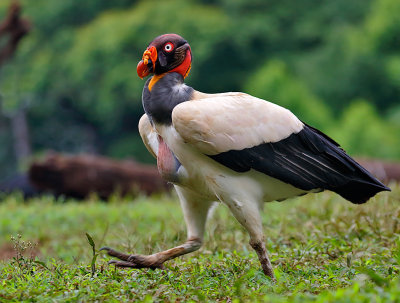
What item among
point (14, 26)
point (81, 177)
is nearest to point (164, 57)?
point (81, 177)

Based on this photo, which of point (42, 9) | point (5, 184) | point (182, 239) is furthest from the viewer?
point (42, 9)

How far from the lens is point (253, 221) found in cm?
361

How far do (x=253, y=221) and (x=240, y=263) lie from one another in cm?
42

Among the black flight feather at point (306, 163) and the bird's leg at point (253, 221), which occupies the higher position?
the black flight feather at point (306, 163)

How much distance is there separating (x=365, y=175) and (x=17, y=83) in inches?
890

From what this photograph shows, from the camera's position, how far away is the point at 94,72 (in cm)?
2344

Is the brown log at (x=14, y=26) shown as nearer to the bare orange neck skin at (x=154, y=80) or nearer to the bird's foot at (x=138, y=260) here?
the bare orange neck skin at (x=154, y=80)

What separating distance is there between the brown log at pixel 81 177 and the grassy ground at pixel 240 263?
3.07 m

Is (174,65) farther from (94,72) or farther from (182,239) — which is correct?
(94,72)

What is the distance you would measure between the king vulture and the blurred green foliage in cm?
1551

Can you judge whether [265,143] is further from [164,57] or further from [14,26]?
[14,26]

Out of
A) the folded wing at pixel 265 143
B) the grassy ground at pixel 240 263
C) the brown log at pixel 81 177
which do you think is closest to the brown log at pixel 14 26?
the brown log at pixel 81 177

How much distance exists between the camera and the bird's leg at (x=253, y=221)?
3580 millimetres

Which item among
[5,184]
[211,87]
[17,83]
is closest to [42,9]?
[17,83]
